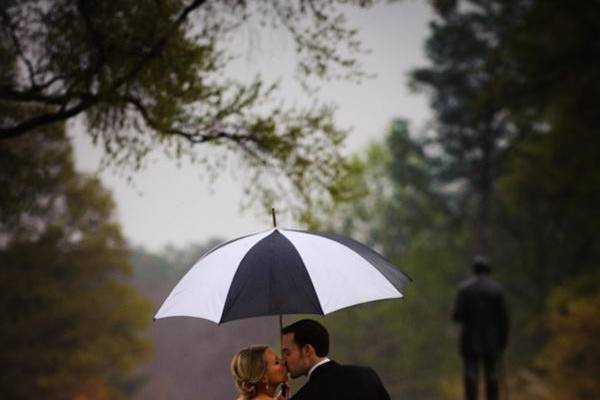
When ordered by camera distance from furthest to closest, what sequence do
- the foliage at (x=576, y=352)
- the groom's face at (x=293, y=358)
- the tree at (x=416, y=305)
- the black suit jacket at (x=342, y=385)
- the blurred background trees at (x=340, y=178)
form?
1. the tree at (x=416, y=305)
2. the foliage at (x=576, y=352)
3. the blurred background trees at (x=340, y=178)
4. the groom's face at (x=293, y=358)
5. the black suit jacket at (x=342, y=385)

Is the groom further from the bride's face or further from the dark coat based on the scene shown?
the dark coat

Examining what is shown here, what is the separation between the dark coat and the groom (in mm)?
6576

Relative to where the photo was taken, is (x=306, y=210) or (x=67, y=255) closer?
(x=306, y=210)

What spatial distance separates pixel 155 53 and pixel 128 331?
53.1 ft

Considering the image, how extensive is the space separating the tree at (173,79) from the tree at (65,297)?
957cm

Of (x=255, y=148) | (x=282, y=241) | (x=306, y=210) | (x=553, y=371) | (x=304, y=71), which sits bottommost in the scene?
(x=553, y=371)

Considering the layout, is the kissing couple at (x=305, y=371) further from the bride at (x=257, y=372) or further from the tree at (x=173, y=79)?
the tree at (x=173, y=79)

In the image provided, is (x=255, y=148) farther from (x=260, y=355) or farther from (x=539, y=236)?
(x=539, y=236)

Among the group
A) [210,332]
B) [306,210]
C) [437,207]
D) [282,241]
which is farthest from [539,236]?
[210,332]

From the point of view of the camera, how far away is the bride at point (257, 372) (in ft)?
12.0

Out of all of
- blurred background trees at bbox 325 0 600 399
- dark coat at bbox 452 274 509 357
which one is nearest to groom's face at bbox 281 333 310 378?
dark coat at bbox 452 274 509 357

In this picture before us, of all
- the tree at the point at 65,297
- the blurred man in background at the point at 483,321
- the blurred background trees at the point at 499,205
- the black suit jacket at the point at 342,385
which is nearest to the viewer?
the black suit jacket at the point at 342,385

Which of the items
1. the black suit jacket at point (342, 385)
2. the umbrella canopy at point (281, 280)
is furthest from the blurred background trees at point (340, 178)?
the black suit jacket at point (342, 385)

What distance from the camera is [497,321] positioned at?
391 inches
